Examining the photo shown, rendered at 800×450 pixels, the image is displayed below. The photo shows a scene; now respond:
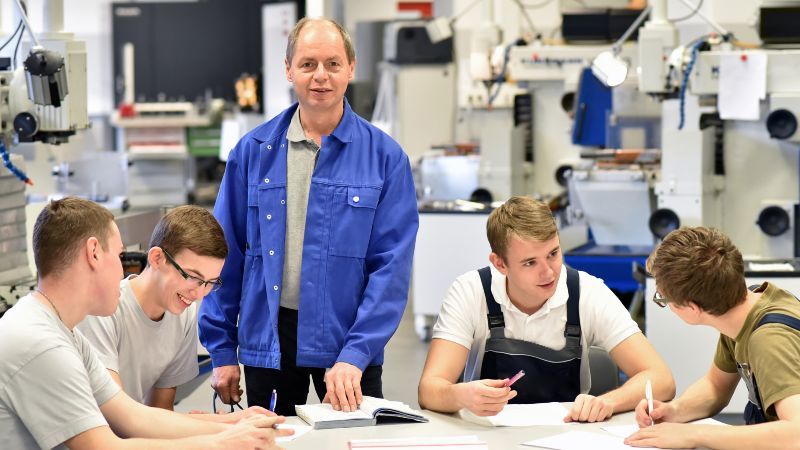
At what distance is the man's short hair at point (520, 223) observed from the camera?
2754mm

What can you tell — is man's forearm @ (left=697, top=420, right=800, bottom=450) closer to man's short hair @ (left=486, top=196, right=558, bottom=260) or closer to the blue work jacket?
man's short hair @ (left=486, top=196, right=558, bottom=260)

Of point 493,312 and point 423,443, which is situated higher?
point 493,312

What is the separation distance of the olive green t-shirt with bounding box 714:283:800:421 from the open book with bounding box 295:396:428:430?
0.71 meters

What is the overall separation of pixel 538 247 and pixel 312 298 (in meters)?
0.54

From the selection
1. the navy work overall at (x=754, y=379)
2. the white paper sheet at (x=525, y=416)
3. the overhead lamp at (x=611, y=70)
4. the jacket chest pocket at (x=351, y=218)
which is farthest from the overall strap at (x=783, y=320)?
the overhead lamp at (x=611, y=70)

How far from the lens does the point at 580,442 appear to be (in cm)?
239

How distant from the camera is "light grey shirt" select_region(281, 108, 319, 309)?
2736 mm

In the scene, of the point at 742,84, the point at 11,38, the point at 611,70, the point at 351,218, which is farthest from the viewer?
the point at 742,84

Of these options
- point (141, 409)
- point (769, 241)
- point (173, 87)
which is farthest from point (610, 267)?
point (173, 87)

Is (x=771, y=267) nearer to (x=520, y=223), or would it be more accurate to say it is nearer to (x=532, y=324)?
(x=532, y=324)

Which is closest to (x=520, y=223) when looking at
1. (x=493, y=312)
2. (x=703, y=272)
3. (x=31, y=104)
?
(x=493, y=312)

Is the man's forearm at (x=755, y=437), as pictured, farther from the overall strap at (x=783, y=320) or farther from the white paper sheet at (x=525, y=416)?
the white paper sheet at (x=525, y=416)

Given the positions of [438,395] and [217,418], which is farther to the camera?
[438,395]

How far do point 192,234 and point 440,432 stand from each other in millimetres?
684
